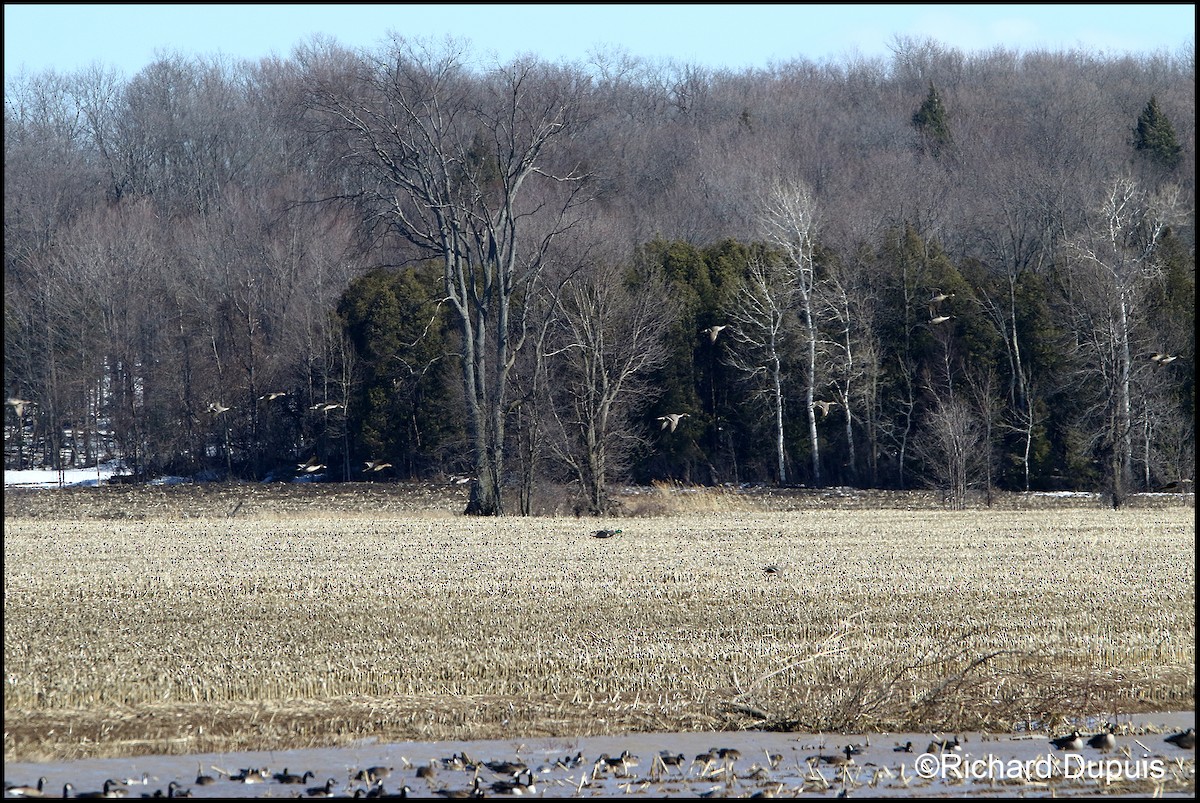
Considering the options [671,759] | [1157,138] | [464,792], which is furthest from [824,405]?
[464,792]

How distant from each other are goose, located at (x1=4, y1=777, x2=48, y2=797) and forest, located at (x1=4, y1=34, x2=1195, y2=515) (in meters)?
11.4

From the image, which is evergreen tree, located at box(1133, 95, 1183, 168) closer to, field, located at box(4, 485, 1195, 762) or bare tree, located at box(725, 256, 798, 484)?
bare tree, located at box(725, 256, 798, 484)

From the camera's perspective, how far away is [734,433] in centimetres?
4772

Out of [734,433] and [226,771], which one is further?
[734,433]

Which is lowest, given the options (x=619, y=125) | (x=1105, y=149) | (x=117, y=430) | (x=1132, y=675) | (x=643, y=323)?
(x=1132, y=675)

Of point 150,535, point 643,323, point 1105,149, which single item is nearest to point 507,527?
point 150,535

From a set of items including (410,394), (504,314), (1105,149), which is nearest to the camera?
(504,314)

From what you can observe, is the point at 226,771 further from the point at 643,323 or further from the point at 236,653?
the point at 643,323

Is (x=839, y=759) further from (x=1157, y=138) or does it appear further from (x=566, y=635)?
(x=1157, y=138)

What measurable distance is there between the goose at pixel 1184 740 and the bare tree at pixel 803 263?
35.5m

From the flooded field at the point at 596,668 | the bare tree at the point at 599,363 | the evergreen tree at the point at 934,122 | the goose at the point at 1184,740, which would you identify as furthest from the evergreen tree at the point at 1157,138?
the goose at the point at 1184,740

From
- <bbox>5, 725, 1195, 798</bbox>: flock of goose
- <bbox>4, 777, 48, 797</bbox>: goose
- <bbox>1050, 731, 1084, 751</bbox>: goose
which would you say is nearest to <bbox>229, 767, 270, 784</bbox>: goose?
<bbox>5, 725, 1195, 798</bbox>: flock of goose

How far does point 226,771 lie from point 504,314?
24895 mm

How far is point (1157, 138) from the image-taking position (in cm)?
5469
